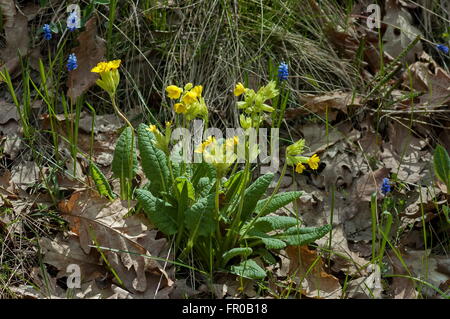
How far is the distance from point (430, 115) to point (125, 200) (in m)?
1.54

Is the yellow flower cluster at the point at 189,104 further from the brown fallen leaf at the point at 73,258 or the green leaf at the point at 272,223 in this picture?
the brown fallen leaf at the point at 73,258

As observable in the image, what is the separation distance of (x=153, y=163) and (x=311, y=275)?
691mm

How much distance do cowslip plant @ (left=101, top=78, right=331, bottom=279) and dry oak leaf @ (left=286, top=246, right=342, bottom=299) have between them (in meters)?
0.08

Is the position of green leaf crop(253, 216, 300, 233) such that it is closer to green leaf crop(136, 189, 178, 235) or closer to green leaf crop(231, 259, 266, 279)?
green leaf crop(231, 259, 266, 279)

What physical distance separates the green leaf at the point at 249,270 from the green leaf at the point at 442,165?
2.95 feet

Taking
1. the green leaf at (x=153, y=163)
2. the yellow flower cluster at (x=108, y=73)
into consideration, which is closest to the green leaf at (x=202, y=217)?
the green leaf at (x=153, y=163)

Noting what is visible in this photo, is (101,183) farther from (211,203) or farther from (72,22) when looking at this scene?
(72,22)

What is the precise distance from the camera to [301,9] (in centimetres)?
320

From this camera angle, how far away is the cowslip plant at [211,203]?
2.16m

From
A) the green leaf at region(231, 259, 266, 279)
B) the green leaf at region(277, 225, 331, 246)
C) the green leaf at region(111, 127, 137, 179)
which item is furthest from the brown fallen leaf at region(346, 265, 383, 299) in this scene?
the green leaf at region(111, 127, 137, 179)

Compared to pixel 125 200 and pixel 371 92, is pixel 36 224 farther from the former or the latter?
pixel 371 92

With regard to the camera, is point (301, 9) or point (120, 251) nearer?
point (120, 251)
